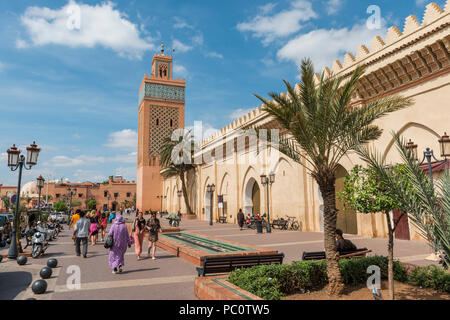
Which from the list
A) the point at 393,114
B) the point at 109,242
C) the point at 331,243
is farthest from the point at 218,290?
the point at 393,114

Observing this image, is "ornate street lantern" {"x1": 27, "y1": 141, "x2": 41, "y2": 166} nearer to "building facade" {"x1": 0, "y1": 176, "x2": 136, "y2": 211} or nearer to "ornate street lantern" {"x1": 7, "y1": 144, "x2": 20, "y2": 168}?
"ornate street lantern" {"x1": 7, "y1": 144, "x2": 20, "y2": 168}

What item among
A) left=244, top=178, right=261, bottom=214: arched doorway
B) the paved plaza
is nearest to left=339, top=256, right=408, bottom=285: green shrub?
the paved plaza

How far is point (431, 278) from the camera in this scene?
552 centimetres

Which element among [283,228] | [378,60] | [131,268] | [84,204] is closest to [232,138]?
[283,228]

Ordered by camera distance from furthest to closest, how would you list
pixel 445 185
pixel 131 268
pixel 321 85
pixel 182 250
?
pixel 182 250, pixel 131 268, pixel 321 85, pixel 445 185

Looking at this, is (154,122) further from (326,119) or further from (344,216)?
(326,119)

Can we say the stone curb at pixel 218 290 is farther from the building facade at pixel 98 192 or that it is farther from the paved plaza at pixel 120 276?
the building facade at pixel 98 192

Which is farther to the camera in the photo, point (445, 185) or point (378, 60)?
point (378, 60)

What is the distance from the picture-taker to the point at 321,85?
6109mm

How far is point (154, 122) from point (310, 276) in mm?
38748

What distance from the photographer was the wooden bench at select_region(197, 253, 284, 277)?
18.1 feet

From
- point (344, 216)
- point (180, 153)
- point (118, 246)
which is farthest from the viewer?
point (180, 153)

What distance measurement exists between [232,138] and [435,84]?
47.2ft
